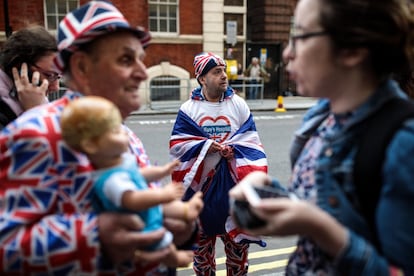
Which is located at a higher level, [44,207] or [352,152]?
[352,152]

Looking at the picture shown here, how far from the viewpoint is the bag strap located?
3.62 feet

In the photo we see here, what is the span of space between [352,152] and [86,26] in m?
1.02

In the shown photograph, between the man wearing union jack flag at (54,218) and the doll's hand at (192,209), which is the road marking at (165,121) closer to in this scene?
the doll's hand at (192,209)

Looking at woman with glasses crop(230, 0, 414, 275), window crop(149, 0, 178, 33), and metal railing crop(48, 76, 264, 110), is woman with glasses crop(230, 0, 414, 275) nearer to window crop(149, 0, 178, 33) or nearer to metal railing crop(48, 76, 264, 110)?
metal railing crop(48, 76, 264, 110)

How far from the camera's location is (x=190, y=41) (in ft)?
57.6

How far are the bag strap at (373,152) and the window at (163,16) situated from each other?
660 inches

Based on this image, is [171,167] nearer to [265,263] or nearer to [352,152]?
[352,152]

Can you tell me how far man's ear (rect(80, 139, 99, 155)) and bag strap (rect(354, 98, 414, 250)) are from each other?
0.78m

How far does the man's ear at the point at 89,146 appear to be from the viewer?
4.07 ft

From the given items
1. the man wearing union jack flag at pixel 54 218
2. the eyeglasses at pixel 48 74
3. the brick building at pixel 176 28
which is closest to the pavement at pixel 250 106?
the brick building at pixel 176 28

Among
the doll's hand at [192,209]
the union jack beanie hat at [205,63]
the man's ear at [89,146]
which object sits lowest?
the doll's hand at [192,209]

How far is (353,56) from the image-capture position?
3.93 ft

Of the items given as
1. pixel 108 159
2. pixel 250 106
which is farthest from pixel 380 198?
pixel 250 106

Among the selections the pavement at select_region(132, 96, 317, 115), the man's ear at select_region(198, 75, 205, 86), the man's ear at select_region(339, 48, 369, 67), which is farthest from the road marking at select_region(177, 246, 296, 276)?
the pavement at select_region(132, 96, 317, 115)
